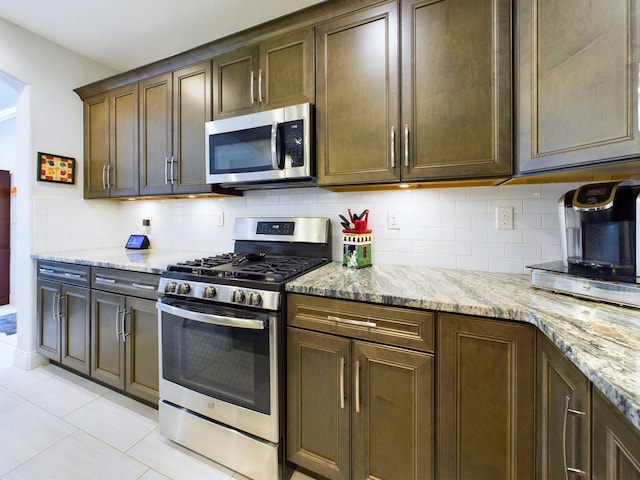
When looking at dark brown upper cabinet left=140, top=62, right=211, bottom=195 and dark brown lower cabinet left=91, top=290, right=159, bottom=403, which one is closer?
dark brown lower cabinet left=91, top=290, right=159, bottom=403

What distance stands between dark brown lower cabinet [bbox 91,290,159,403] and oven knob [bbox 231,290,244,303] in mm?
730

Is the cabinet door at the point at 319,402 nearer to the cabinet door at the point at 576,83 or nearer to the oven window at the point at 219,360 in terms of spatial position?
the oven window at the point at 219,360

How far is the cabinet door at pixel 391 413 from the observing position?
112 centimetres

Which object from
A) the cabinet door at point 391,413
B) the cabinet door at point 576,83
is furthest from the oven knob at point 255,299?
the cabinet door at point 576,83

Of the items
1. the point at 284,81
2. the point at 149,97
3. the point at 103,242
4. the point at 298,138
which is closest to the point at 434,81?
the point at 298,138

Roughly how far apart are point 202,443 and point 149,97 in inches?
94.9

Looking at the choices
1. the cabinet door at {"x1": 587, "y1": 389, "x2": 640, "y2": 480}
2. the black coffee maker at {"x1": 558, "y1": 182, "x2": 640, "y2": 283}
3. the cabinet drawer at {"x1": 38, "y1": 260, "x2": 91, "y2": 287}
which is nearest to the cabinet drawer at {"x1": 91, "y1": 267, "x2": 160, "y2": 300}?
the cabinet drawer at {"x1": 38, "y1": 260, "x2": 91, "y2": 287}

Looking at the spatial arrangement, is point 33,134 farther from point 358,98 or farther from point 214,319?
point 358,98

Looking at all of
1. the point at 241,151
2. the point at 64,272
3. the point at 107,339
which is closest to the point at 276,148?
the point at 241,151

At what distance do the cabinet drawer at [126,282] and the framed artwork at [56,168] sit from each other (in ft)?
3.54

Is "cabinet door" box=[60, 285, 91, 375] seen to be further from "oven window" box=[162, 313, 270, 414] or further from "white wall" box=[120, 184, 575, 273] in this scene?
"white wall" box=[120, 184, 575, 273]

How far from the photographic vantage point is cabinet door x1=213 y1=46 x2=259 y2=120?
1824 mm

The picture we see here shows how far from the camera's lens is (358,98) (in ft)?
5.09

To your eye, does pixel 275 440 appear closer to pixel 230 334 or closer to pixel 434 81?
pixel 230 334
